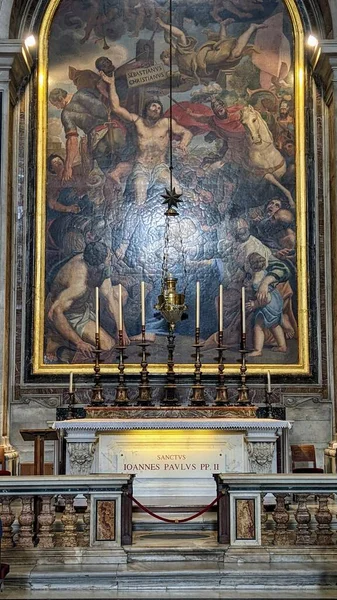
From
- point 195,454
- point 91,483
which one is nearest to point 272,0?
point 195,454

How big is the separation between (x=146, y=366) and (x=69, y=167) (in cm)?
354

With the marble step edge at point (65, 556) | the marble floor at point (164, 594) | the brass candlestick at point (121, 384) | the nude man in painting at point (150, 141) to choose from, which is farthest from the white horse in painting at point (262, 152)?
the marble floor at point (164, 594)

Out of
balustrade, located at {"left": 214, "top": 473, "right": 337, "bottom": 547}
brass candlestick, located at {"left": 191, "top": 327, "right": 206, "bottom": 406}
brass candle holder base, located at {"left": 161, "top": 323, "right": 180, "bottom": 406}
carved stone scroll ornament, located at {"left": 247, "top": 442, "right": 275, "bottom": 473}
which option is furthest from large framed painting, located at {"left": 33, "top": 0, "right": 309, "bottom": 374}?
balustrade, located at {"left": 214, "top": 473, "right": 337, "bottom": 547}

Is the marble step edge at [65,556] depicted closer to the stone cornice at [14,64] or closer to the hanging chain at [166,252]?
the hanging chain at [166,252]

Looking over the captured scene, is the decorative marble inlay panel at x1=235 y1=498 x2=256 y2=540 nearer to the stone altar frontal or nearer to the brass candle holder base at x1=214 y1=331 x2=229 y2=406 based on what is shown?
the stone altar frontal

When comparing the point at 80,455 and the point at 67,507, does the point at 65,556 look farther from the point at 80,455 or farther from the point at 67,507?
the point at 80,455

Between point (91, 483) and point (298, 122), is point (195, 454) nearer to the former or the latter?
point (91, 483)

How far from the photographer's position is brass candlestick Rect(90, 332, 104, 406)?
1278 cm

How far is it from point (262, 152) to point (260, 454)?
5256mm

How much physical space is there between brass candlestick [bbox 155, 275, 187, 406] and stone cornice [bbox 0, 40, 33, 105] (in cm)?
371

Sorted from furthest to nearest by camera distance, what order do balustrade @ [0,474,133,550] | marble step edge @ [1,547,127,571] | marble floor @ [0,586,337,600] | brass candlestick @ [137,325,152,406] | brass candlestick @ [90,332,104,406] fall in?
brass candlestick @ [90,332,104,406] < brass candlestick @ [137,325,152,406] < balustrade @ [0,474,133,550] < marble step edge @ [1,547,127,571] < marble floor @ [0,586,337,600]

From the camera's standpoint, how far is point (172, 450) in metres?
11.6

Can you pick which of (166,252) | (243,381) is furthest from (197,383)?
(166,252)

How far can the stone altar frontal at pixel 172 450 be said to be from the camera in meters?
11.4
